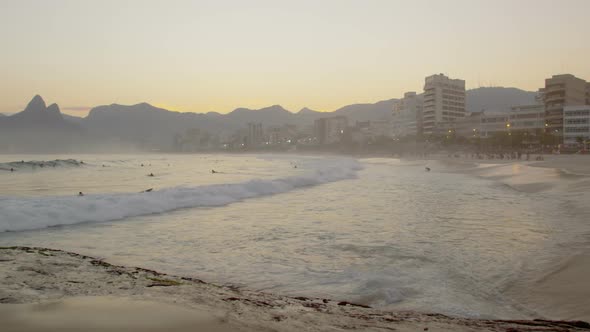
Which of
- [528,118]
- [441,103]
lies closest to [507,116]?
[528,118]

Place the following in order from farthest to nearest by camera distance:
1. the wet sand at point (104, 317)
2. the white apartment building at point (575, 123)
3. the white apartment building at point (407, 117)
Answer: the white apartment building at point (407, 117) → the white apartment building at point (575, 123) → the wet sand at point (104, 317)

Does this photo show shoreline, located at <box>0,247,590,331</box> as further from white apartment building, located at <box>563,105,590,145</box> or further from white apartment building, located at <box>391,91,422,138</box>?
white apartment building, located at <box>391,91,422,138</box>

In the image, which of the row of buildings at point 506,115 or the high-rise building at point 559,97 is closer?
the row of buildings at point 506,115

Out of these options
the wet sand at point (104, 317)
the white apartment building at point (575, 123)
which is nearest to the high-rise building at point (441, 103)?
the white apartment building at point (575, 123)

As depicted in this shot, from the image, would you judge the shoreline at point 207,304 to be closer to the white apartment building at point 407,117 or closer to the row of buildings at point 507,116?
the row of buildings at point 507,116

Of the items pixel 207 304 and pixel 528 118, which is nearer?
pixel 207 304

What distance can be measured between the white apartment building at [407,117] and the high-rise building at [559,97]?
206ft

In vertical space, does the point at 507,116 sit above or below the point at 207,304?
above

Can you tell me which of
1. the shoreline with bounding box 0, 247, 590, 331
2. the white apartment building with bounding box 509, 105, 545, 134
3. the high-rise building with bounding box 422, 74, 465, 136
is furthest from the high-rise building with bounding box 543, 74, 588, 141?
the shoreline with bounding box 0, 247, 590, 331

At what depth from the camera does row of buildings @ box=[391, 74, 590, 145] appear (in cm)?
9256

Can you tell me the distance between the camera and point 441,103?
486 ft

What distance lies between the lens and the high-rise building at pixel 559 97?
329 ft

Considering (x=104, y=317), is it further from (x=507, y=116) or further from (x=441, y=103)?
(x=441, y=103)

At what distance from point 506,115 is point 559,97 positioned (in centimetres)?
1841
